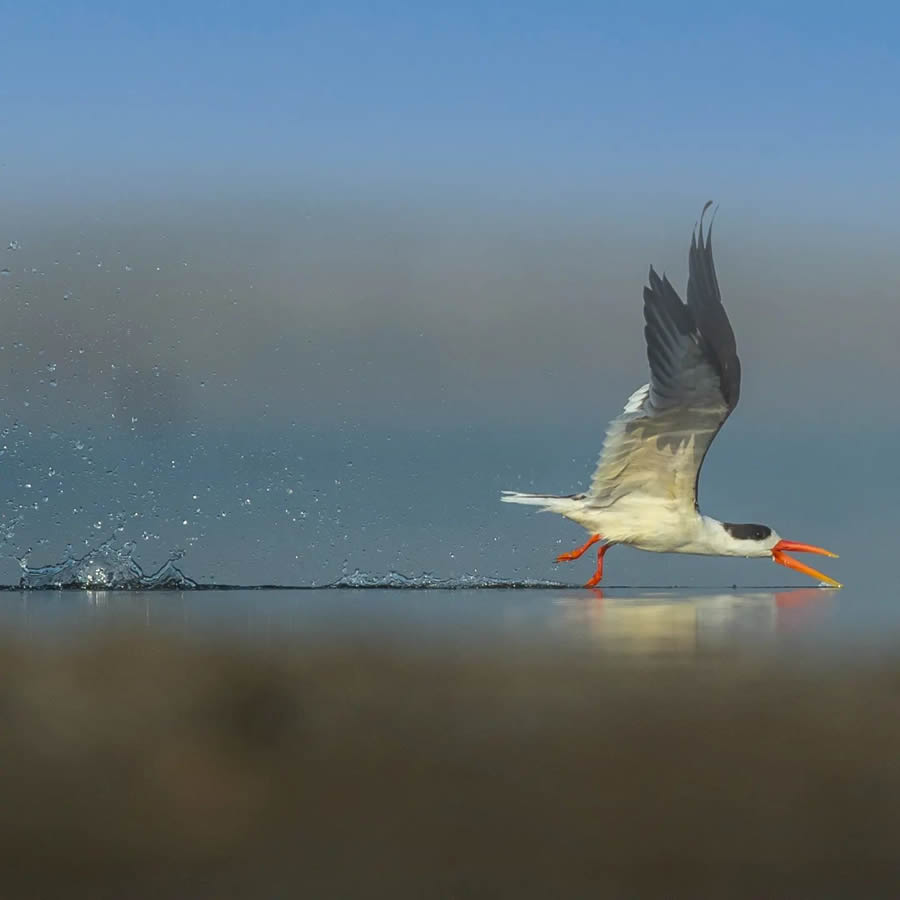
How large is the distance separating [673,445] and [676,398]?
734 millimetres

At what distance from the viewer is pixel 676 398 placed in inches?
306

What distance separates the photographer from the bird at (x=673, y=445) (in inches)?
286

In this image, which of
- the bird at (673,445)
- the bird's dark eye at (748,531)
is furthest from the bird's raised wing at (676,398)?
the bird's dark eye at (748,531)

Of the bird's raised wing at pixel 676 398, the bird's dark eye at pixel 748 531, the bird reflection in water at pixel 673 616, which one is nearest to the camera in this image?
the bird reflection in water at pixel 673 616

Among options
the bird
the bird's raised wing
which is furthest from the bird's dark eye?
the bird's raised wing

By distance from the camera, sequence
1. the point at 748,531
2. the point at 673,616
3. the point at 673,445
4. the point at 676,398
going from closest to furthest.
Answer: the point at 673,616 < the point at 676,398 < the point at 673,445 < the point at 748,531

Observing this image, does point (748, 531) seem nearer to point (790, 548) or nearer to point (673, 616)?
point (790, 548)

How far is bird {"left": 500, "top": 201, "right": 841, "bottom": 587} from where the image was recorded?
286 inches

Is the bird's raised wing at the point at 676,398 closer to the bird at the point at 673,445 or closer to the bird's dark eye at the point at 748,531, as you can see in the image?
the bird at the point at 673,445

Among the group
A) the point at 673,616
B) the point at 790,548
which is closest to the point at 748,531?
the point at 790,548

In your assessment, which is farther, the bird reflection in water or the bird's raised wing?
the bird's raised wing

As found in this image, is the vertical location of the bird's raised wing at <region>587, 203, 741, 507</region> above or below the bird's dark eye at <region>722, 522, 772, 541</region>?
above

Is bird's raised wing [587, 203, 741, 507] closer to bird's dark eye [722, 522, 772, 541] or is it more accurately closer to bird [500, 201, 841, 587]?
bird [500, 201, 841, 587]

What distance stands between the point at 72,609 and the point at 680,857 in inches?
197
